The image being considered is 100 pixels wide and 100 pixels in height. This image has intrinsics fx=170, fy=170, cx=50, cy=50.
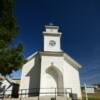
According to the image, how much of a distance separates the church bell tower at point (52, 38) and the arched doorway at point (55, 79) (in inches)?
110

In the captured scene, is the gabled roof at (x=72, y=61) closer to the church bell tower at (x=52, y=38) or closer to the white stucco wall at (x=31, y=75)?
the church bell tower at (x=52, y=38)

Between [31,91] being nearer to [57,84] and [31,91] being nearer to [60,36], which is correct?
[57,84]

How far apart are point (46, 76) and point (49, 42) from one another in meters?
4.85

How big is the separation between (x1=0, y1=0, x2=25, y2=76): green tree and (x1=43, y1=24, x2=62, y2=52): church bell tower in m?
8.16

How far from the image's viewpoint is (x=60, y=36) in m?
24.5

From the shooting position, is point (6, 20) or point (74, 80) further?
point (74, 80)

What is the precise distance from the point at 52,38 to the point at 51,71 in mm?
4722

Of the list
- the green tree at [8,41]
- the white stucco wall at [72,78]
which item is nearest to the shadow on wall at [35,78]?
the white stucco wall at [72,78]

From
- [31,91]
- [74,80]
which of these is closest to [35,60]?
[31,91]

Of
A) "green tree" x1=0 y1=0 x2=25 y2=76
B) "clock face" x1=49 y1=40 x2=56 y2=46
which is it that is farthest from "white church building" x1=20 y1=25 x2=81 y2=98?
"green tree" x1=0 y1=0 x2=25 y2=76

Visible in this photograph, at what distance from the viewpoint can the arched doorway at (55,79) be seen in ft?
70.9

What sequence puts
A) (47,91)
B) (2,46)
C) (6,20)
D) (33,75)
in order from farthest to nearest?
(33,75)
(47,91)
(6,20)
(2,46)

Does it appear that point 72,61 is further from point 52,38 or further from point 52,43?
point 52,38

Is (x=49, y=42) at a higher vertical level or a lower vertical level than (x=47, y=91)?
higher
